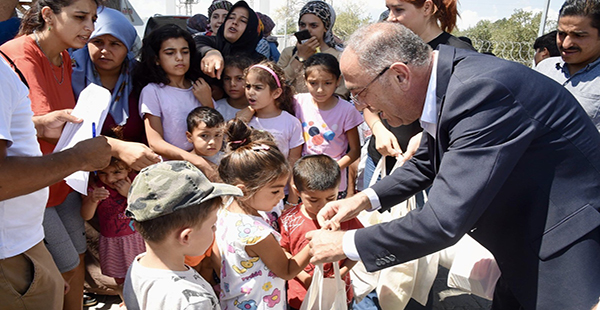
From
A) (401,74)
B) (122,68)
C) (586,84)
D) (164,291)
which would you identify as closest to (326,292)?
(164,291)

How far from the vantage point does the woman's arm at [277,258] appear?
2029 millimetres

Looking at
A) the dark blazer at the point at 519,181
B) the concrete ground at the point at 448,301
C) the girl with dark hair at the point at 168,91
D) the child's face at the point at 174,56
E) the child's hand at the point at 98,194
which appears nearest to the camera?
the dark blazer at the point at 519,181

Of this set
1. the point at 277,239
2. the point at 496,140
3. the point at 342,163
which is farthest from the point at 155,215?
the point at 342,163

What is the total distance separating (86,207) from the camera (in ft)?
8.58

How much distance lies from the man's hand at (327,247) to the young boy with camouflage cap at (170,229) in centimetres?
41

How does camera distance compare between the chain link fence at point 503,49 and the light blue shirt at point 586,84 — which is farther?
the chain link fence at point 503,49

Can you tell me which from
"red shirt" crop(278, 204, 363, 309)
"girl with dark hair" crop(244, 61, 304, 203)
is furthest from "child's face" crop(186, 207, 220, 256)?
"girl with dark hair" crop(244, 61, 304, 203)

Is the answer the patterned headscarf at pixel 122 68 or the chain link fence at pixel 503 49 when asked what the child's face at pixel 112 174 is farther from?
the chain link fence at pixel 503 49

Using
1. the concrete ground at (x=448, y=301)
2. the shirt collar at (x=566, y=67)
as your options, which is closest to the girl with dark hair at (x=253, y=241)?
the concrete ground at (x=448, y=301)

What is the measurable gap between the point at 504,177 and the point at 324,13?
3131 millimetres

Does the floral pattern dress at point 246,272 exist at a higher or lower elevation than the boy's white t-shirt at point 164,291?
lower

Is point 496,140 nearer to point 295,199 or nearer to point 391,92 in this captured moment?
point 391,92

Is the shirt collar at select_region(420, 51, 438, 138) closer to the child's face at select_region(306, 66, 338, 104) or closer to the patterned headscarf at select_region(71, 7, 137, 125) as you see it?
the child's face at select_region(306, 66, 338, 104)

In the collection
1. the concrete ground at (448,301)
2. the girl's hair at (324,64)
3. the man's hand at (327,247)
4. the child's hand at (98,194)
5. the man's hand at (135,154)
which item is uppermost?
the girl's hair at (324,64)
